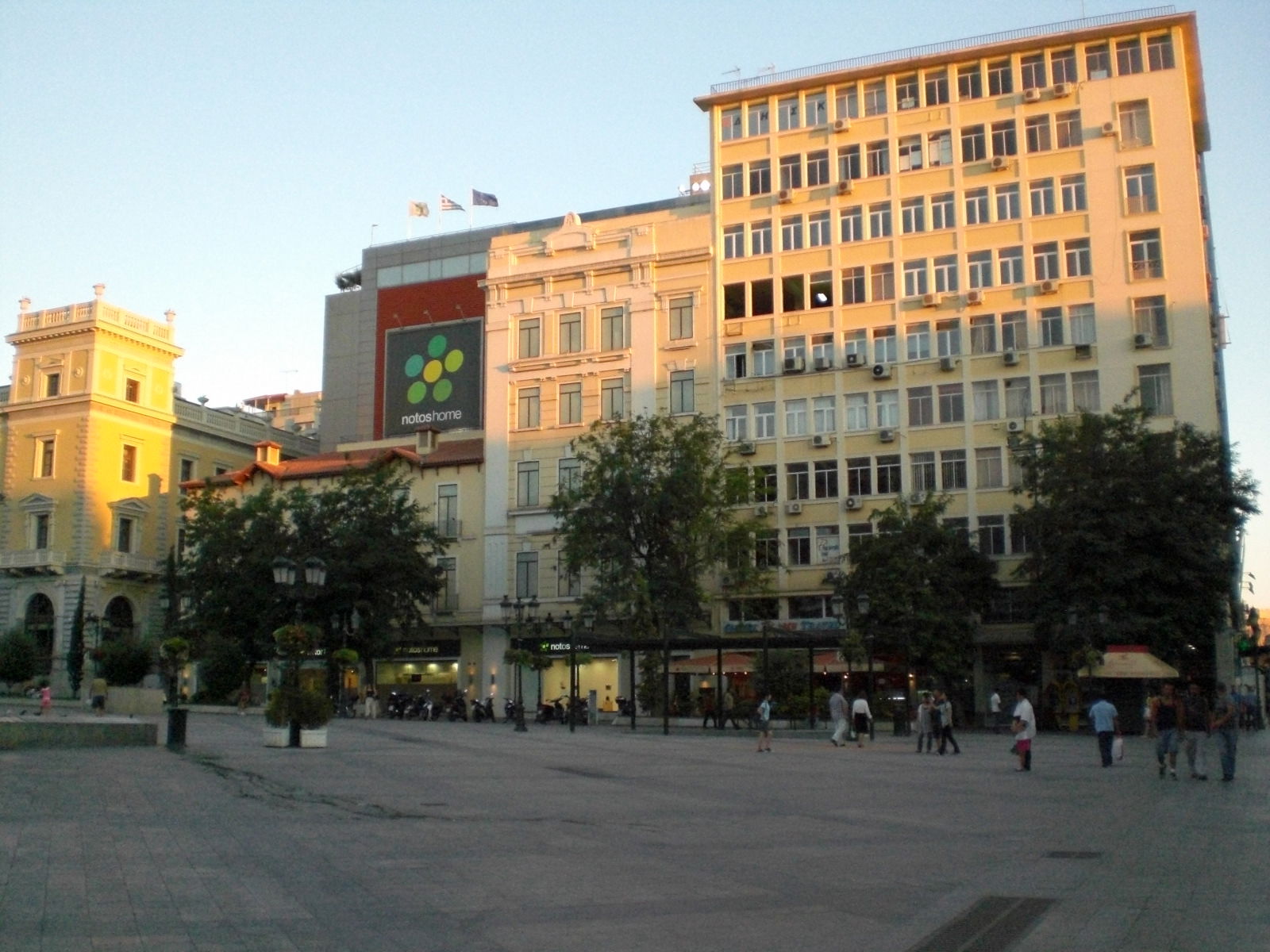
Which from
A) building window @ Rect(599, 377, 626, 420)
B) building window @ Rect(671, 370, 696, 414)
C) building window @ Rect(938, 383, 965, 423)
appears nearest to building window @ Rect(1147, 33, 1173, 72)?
building window @ Rect(938, 383, 965, 423)

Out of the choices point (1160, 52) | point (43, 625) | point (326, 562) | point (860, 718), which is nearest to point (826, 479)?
point (326, 562)

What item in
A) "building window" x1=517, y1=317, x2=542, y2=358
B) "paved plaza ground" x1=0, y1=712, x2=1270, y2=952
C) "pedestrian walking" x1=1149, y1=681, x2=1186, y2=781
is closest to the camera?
"paved plaza ground" x1=0, y1=712, x2=1270, y2=952

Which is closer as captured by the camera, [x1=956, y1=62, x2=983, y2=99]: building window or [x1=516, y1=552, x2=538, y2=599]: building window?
[x1=956, y1=62, x2=983, y2=99]: building window

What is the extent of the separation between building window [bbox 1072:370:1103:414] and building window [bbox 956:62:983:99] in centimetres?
1235

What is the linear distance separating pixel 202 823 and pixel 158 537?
60907 mm

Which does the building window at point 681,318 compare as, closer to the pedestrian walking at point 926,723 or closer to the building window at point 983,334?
the building window at point 983,334

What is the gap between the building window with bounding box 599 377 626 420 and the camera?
178 ft

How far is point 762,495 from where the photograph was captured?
5053 centimetres

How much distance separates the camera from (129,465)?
6900 cm

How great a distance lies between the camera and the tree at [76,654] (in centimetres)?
6053

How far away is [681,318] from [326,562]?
17.8 metres

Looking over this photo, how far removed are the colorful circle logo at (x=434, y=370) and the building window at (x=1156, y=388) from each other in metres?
35.1

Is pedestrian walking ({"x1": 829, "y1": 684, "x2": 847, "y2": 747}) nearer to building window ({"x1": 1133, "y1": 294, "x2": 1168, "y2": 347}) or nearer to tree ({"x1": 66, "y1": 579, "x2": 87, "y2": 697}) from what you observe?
building window ({"x1": 1133, "y1": 294, "x2": 1168, "y2": 347})

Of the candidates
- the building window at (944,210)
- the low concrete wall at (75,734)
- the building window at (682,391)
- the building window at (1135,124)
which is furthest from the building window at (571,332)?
the low concrete wall at (75,734)
